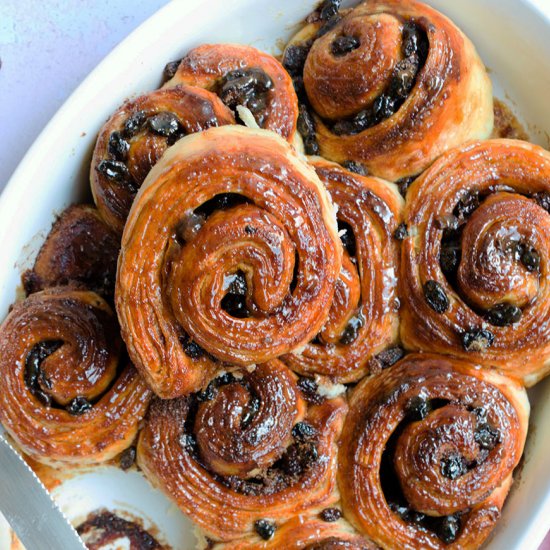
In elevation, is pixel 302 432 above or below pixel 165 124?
below

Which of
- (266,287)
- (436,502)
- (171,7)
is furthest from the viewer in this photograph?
(171,7)

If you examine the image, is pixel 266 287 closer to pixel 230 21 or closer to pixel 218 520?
pixel 218 520

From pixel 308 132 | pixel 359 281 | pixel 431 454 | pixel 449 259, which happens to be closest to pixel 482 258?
pixel 449 259

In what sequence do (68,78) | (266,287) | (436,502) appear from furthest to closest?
(68,78)
(436,502)
(266,287)

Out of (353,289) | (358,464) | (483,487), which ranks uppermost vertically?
(353,289)

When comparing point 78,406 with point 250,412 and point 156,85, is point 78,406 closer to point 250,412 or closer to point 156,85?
point 250,412

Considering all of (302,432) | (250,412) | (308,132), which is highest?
(308,132)

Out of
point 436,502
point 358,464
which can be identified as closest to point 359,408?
point 358,464
